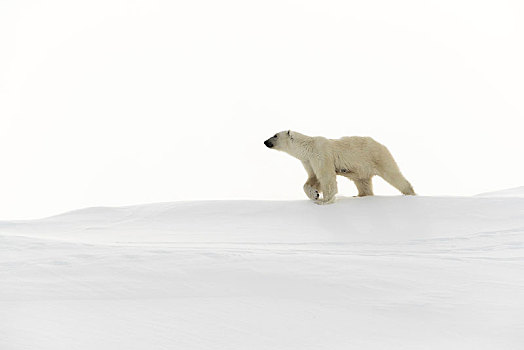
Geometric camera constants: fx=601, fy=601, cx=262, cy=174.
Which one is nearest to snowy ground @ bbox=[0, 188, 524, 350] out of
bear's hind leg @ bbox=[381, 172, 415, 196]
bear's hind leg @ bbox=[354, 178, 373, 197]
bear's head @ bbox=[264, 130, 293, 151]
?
bear's hind leg @ bbox=[381, 172, 415, 196]

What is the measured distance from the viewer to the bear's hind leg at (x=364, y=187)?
7758 mm

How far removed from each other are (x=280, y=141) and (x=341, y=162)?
0.90 meters

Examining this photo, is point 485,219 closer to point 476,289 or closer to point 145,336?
point 476,289

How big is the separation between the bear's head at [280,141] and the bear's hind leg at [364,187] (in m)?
1.04

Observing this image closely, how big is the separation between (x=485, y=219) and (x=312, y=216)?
180 centimetres

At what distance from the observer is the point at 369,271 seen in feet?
12.5

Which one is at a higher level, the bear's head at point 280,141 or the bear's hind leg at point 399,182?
the bear's head at point 280,141

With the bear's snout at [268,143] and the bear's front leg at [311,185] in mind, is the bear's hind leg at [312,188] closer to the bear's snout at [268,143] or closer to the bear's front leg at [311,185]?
the bear's front leg at [311,185]

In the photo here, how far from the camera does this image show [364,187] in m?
7.79

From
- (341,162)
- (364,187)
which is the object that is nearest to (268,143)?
(341,162)

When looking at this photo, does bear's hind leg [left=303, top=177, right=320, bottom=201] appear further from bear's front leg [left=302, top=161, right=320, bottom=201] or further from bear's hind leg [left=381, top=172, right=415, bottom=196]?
bear's hind leg [left=381, top=172, right=415, bottom=196]

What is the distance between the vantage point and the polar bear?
7324 mm

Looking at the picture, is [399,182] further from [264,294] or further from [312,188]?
[264,294]

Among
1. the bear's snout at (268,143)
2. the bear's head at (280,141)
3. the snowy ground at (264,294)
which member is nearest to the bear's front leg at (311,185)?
the bear's head at (280,141)
